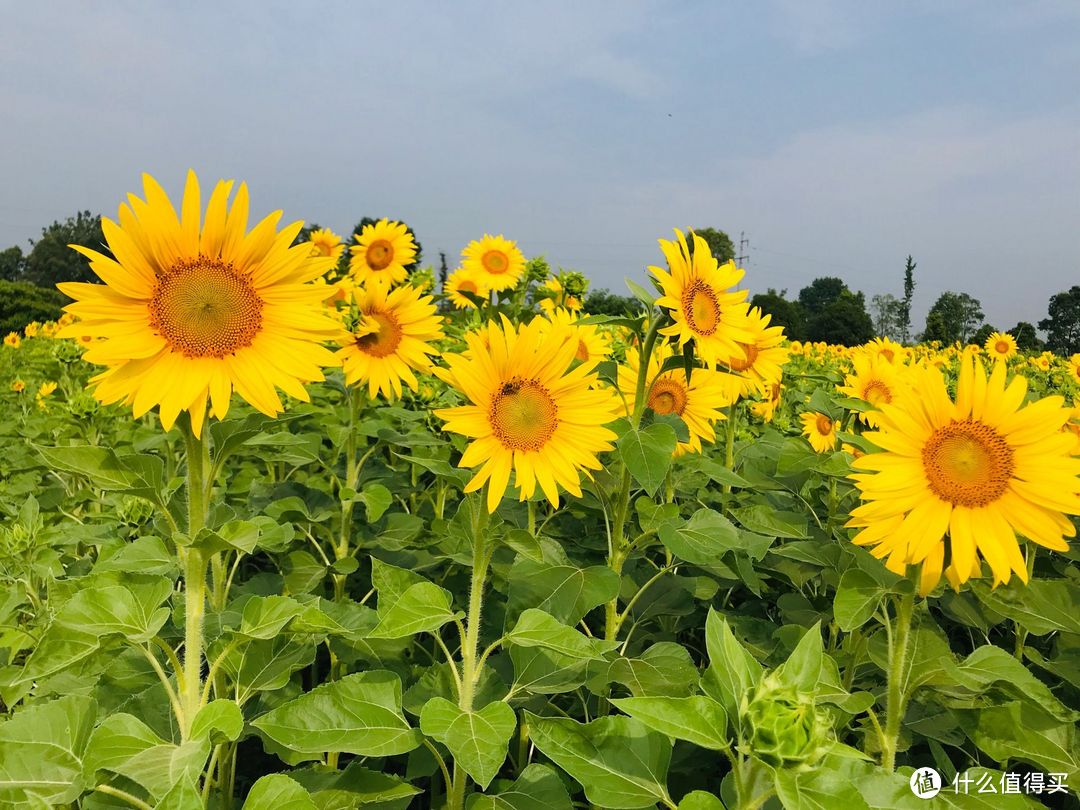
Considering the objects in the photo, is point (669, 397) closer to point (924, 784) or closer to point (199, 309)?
point (924, 784)

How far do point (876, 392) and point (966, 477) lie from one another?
1432 mm

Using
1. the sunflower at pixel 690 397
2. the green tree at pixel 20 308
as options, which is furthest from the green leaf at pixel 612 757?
the green tree at pixel 20 308

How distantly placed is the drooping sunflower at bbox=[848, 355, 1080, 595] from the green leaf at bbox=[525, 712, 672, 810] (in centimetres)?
72

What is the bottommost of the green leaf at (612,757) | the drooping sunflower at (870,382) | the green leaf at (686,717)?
the green leaf at (612,757)

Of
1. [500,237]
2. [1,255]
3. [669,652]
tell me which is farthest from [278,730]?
[1,255]

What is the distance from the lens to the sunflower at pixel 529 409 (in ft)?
6.01

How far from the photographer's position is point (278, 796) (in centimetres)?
129

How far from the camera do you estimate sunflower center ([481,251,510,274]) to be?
19.4ft

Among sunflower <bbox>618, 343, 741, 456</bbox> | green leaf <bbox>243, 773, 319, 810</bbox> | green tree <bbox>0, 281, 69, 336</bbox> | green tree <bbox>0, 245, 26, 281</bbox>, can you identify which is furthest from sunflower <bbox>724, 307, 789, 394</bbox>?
green tree <bbox>0, 245, 26, 281</bbox>

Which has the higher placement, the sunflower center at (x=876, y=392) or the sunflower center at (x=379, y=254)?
the sunflower center at (x=379, y=254)

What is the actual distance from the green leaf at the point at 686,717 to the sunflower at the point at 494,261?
472cm

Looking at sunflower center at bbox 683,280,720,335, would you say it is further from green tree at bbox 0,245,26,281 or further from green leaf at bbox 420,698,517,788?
green tree at bbox 0,245,26,281

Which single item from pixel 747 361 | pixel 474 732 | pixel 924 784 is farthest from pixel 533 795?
pixel 747 361

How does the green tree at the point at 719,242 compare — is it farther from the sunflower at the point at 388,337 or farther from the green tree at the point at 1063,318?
the sunflower at the point at 388,337
